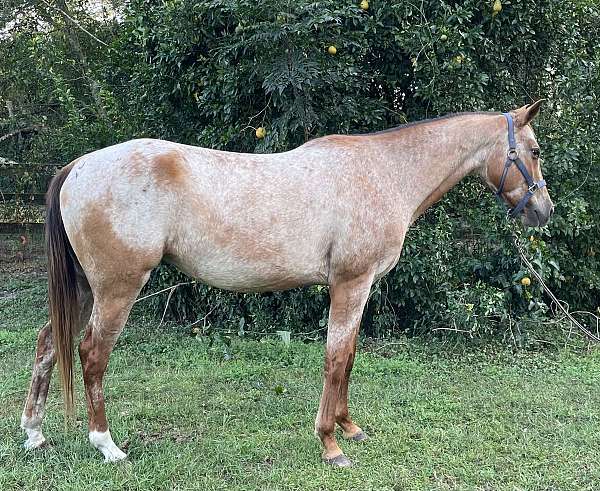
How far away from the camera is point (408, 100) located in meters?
5.29

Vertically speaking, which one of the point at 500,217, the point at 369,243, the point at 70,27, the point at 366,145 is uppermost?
the point at 70,27

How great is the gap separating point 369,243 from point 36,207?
275 inches

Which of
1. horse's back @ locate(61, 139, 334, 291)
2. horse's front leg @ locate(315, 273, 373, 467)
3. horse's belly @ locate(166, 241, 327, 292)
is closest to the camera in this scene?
horse's back @ locate(61, 139, 334, 291)

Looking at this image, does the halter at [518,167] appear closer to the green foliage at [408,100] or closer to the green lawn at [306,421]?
the green lawn at [306,421]

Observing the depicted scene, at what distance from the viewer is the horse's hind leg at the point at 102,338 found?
9.22 ft

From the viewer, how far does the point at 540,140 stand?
518 centimetres

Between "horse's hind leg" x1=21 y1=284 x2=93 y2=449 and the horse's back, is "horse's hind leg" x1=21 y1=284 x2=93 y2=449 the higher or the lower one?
the lower one

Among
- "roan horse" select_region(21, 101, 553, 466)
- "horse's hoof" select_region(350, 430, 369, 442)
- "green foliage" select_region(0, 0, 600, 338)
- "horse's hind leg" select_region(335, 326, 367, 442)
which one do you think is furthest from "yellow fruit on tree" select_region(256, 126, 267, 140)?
"horse's hoof" select_region(350, 430, 369, 442)

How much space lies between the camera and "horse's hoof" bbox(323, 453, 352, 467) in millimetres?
2900

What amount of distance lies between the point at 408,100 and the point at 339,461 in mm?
3614

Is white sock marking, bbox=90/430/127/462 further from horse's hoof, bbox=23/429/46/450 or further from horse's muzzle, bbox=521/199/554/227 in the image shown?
horse's muzzle, bbox=521/199/554/227

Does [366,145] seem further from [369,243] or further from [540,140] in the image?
[540,140]

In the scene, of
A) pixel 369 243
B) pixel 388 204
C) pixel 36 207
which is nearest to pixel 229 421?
pixel 369 243

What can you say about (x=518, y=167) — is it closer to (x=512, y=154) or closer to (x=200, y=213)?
(x=512, y=154)
